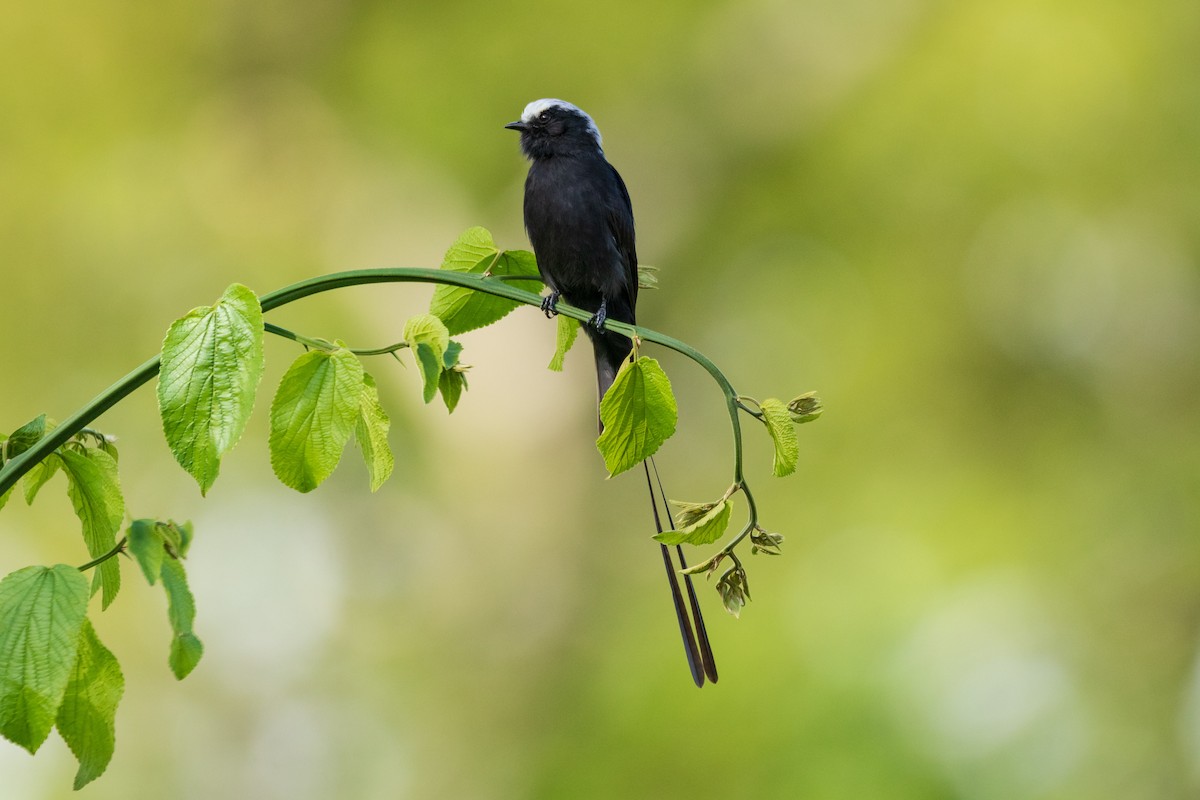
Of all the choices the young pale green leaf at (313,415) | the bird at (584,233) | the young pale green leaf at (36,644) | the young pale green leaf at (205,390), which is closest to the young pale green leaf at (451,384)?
the young pale green leaf at (313,415)

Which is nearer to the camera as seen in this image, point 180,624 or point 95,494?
point 180,624

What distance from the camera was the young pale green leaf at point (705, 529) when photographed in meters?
1.11

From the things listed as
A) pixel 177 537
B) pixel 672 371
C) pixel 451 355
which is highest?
pixel 672 371

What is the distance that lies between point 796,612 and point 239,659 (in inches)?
139

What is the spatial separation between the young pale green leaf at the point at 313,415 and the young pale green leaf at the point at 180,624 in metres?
0.13

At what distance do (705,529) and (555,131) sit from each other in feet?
6.96

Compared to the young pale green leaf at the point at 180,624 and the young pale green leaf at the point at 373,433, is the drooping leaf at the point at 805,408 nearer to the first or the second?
the young pale green leaf at the point at 373,433

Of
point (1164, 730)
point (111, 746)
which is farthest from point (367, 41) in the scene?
point (111, 746)

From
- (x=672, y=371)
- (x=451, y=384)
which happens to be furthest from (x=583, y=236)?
(x=672, y=371)

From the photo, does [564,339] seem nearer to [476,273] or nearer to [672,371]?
A: [476,273]

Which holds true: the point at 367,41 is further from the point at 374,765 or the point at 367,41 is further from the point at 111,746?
the point at 111,746

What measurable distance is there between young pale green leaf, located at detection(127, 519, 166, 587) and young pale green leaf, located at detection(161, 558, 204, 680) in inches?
0.6

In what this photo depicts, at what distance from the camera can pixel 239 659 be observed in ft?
23.4

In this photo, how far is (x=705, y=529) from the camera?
1124 mm
